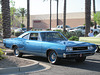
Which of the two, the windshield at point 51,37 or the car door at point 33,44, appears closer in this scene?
the car door at point 33,44

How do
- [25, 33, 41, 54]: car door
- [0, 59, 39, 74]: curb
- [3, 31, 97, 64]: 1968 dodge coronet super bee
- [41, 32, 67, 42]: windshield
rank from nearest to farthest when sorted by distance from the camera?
1. [0, 59, 39, 74]: curb
2. [3, 31, 97, 64]: 1968 dodge coronet super bee
3. [25, 33, 41, 54]: car door
4. [41, 32, 67, 42]: windshield

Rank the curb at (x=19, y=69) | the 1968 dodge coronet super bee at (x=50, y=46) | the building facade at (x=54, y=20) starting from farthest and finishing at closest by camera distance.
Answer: the building facade at (x=54, y=20), the 1968 dodge coronet super bee at (x=50, y=46), the curb at (x=19, y=69)

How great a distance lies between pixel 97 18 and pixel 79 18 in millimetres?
28550

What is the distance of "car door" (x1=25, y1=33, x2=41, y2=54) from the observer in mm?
10758

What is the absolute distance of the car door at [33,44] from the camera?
10758 millimetres

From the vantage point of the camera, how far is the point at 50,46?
1004cm

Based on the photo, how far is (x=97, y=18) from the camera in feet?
139

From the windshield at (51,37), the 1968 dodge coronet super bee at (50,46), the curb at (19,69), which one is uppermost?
the windshield at (51,37)

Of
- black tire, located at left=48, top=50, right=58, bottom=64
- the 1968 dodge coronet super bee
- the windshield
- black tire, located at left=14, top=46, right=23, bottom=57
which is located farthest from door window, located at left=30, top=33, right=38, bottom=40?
black tire, located at left=48, top=50, right=58, bottom=64

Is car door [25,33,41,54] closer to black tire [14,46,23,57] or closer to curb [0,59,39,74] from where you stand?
black tire [14,46,23,57]

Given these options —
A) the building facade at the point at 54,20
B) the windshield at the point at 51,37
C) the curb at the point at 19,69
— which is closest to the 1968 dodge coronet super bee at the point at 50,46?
the windshield at the point at 51,37

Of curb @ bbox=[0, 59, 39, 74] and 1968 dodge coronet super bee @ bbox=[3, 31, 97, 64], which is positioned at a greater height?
1968 dodge coronet super bee @ bbox=[3, 31, 97, 64]

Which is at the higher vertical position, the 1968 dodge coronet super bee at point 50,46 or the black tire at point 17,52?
the 1968 dodge coronet super bee at point 50,46

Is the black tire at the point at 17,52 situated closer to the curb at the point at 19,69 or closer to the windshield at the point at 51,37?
the windshield at the point at 51,37
